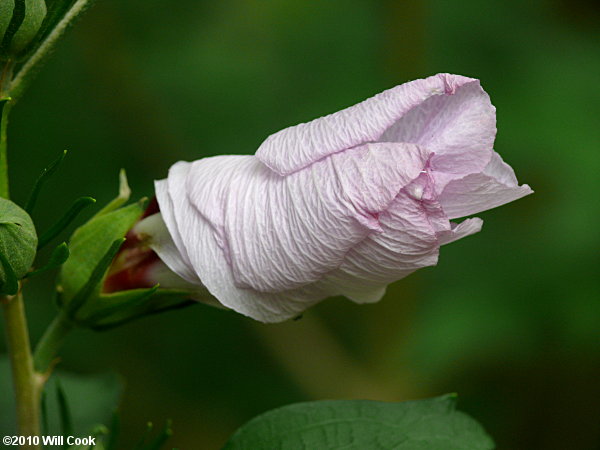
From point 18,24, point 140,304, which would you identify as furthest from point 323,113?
point 18,24

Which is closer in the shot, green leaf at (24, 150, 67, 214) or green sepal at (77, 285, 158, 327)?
green leaf at (24, 150, 67, 214)

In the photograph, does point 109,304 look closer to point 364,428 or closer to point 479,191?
point 364,428

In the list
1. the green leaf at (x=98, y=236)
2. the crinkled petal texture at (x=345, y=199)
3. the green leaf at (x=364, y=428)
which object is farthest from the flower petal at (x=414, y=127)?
the green leaf at (x=364, y=428)

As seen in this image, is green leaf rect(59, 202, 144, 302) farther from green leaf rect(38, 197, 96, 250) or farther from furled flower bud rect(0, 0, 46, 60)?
furled flower bud rect(0, 0, 46, 60)

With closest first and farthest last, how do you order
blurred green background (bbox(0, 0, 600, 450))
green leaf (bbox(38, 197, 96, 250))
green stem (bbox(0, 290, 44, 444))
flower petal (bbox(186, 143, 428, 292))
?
flower petal (bbox(186, 143, 428, 292))
green leaf (bbox(38, 197, 96, 250))
green stem (bbox(0, 290, 44, 444))
blurred green background (bbox(0, 0, 600, 450))

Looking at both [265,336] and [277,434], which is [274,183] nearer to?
[277,434]

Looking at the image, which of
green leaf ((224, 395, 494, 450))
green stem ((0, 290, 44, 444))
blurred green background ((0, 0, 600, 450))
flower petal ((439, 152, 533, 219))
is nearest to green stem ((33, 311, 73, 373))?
green stem ((0, 290, 44, 444))
